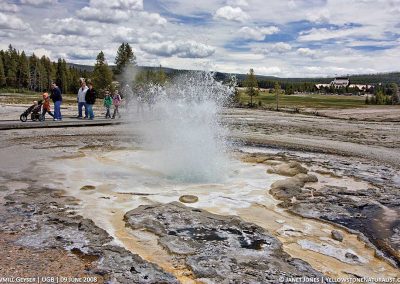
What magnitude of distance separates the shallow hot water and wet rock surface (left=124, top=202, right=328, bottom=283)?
0.18m

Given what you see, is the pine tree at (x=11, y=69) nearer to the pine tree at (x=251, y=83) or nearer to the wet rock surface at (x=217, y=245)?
the pine tree at (x=251, y=83)

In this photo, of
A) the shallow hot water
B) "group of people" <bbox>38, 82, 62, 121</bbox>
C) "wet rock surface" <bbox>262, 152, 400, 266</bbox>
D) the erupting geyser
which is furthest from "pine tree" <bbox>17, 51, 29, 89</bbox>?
"wet rock surface" <bbox>262, 152, 400, 266</bbox>

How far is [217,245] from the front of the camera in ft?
17.7

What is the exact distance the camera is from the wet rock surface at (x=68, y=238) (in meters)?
4.48

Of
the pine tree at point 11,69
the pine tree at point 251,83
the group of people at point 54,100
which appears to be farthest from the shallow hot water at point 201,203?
the pine tree at point 11,69

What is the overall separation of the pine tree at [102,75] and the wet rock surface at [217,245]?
46.2m

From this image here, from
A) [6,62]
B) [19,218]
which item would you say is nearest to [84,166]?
[19,218]

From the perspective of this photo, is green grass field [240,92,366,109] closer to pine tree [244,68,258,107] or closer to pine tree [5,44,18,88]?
pine tree [244,68,258,107]

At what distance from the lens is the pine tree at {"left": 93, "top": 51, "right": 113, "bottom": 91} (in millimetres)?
51406

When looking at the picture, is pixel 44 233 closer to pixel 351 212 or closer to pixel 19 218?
pixel 19 218

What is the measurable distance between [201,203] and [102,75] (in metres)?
47.0

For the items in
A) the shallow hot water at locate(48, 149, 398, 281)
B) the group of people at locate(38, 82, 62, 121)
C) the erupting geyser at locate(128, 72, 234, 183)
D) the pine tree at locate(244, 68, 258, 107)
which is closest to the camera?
the shallow hot water at locate(48, 149, 398, 281)

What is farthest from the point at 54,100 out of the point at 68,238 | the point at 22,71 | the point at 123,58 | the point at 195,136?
the point at 22,71

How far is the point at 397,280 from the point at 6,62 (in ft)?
315
